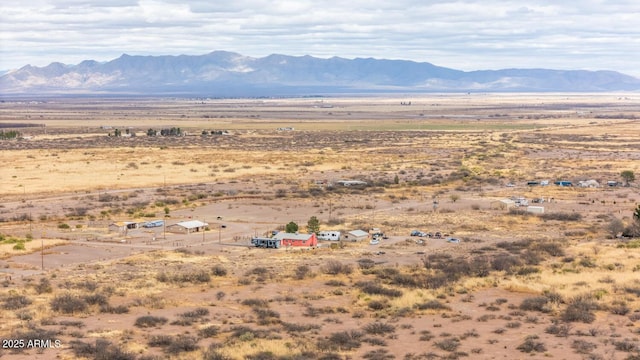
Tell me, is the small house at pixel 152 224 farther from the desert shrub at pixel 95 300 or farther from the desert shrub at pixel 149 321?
the desert shrub at pixel 149 321

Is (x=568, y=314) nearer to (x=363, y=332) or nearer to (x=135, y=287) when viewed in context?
(x=363, y=332)

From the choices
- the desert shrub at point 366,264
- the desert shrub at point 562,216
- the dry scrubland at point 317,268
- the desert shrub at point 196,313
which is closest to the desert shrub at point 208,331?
the dry scrubland at point 317,268

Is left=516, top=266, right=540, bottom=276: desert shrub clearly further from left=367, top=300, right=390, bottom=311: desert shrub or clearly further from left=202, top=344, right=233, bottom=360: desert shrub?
left=202, top=344, right=233, bottom=360: desert shrub

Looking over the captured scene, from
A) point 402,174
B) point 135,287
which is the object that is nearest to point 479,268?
point 135,287

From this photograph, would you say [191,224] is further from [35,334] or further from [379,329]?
[379,329]

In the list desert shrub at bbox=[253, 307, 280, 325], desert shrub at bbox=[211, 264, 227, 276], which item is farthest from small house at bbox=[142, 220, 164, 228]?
desert shrub at bbox=[253, 307, 280, 325]
